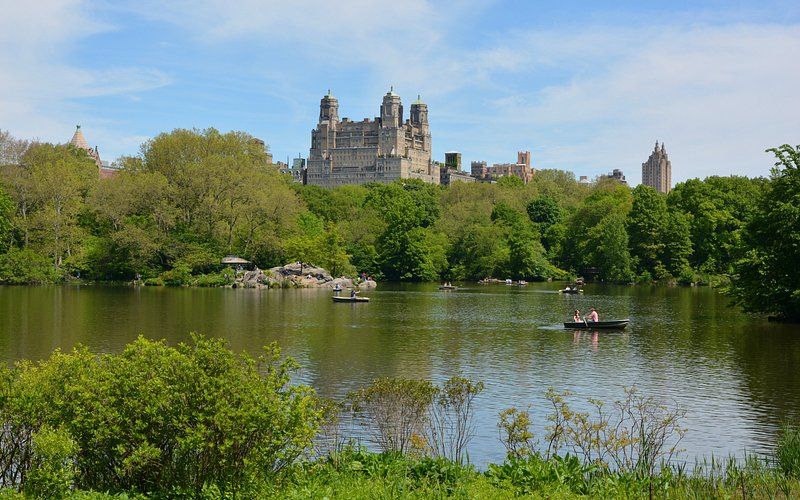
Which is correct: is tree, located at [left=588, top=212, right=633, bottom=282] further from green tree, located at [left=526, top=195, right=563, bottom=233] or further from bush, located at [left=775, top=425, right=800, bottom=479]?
bush, located at [left=775, top=425, right=800, bottom=479]

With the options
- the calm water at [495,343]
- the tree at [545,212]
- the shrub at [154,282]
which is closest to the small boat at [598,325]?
the calm water at [495,343]

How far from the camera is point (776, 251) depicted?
32.4 meters

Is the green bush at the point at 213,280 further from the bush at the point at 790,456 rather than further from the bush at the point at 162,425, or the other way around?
the bush at the point at 790,456

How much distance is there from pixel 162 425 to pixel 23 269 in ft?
183

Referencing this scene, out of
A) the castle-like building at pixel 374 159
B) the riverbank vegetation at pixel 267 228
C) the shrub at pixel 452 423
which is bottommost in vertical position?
the shrub at pixel 452 423

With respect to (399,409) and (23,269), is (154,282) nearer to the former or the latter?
(23,269)

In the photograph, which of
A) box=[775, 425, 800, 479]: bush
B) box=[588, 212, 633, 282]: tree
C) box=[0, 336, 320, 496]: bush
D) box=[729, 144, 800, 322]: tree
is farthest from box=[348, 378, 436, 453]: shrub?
box=[588, 212, 633, 282]: tree

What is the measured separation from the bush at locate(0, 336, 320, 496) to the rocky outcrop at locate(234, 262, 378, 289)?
51135 millimetres

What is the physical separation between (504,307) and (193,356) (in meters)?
35.2

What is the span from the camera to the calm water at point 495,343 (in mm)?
17703

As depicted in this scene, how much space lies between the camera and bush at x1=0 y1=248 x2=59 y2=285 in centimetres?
5884

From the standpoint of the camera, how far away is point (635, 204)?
77750mm

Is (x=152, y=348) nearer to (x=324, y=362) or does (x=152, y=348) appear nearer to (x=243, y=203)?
(x=324, y=362)

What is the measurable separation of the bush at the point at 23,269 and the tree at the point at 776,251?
47.0m
